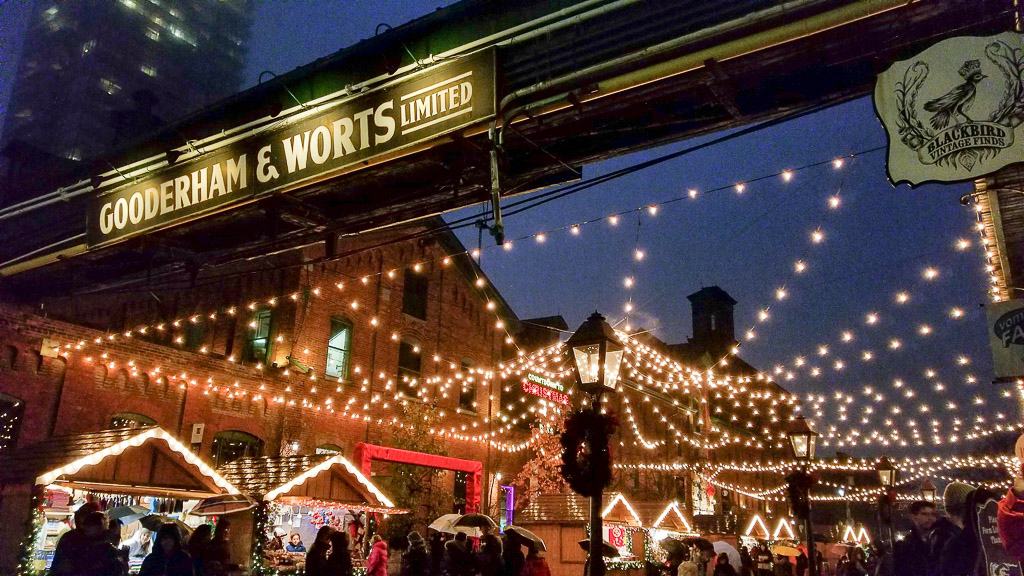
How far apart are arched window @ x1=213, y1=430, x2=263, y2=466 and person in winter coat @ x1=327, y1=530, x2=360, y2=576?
8.73 metres

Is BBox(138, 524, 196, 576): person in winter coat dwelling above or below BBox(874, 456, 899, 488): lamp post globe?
below

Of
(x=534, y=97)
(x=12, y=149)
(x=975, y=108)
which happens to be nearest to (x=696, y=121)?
(x=534, y=97)

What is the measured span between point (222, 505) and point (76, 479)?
2.41 metres

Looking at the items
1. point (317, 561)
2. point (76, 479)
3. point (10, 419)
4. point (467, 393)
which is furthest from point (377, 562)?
point (467, 393)

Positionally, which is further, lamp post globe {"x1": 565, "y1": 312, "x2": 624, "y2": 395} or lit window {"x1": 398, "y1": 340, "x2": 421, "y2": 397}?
lit window {"x1": 398, "y1": 340, "x2": 421, "y2": 397}

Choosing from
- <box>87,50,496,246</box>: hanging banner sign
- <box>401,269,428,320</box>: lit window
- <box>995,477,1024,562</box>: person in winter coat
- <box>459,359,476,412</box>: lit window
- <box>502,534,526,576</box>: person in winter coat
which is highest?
<box>401,269,428,320</box>: lit window

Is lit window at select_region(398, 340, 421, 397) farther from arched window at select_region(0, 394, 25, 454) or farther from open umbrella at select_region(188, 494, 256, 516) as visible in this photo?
arched window at select_region(0, 394, 25, 454)

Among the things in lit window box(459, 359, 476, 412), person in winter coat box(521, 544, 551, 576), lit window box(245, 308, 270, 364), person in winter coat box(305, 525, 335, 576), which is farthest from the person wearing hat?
lit window box(459, 359, 476, 412)

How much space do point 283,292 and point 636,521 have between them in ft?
36.5

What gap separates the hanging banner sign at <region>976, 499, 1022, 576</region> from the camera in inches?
211

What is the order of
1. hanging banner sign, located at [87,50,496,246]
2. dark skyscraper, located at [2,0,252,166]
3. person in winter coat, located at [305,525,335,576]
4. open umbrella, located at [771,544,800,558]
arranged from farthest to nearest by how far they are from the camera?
dark skyscraper, located at [2,0,252,166]
open umbrella, located at [771,544,800,558]
person in winter coat, located at [305,525,335,576]
hanging banner sign, located at [87,50,496,246]

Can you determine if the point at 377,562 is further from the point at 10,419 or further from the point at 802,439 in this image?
the point at 802,439

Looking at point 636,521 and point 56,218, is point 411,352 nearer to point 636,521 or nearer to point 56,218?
point 636,521

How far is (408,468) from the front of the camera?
21.1 metres
